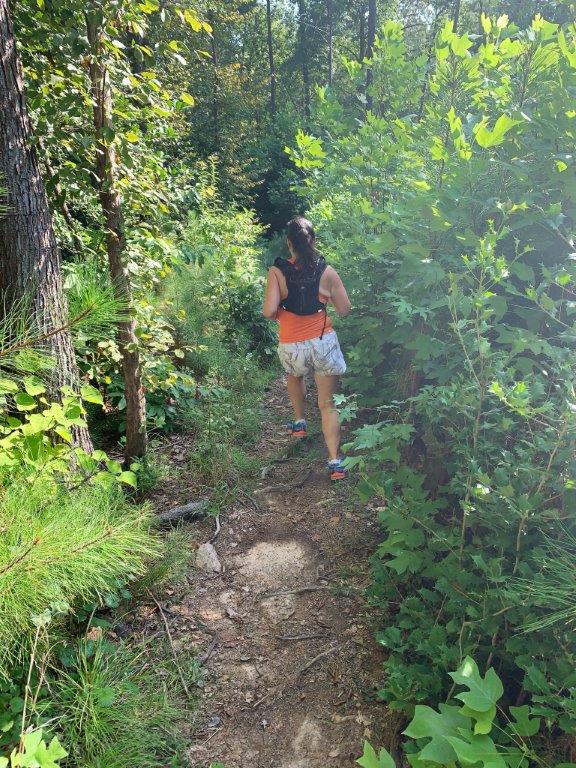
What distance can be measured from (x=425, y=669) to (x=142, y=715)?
1154 millimetres

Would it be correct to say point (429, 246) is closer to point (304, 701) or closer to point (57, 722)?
point (304, 701)

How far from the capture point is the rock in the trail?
294 cm

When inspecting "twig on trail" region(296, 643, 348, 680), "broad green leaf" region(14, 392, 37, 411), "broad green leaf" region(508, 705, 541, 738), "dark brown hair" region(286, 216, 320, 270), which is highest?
"dark brown hair" region(286, 216, 320, 270)

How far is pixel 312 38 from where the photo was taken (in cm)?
2516

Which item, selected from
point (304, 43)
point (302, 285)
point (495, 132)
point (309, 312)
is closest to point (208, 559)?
point (309, 312)

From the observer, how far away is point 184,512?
10.7 feet

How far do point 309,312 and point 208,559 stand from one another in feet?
5.97

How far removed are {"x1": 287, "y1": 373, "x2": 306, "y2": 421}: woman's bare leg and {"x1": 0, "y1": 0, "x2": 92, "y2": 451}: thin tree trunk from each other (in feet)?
6.34

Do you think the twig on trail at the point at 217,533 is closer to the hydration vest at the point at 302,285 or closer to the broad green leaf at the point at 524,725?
the hydration vest at the point at 302,285

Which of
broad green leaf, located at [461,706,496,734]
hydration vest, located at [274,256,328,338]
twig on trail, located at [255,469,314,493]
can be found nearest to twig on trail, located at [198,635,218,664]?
twig on trail, located at [255,469,314,493]

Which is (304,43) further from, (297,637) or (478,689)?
(478,689)

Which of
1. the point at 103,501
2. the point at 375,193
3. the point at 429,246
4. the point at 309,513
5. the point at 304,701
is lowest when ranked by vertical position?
the point at 304,701

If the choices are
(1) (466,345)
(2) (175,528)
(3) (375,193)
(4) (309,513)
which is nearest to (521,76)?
(1) (466,345)

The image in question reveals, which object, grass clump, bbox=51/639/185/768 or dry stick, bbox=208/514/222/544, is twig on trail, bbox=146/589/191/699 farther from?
dry stick, bbox=208/514/222/544
